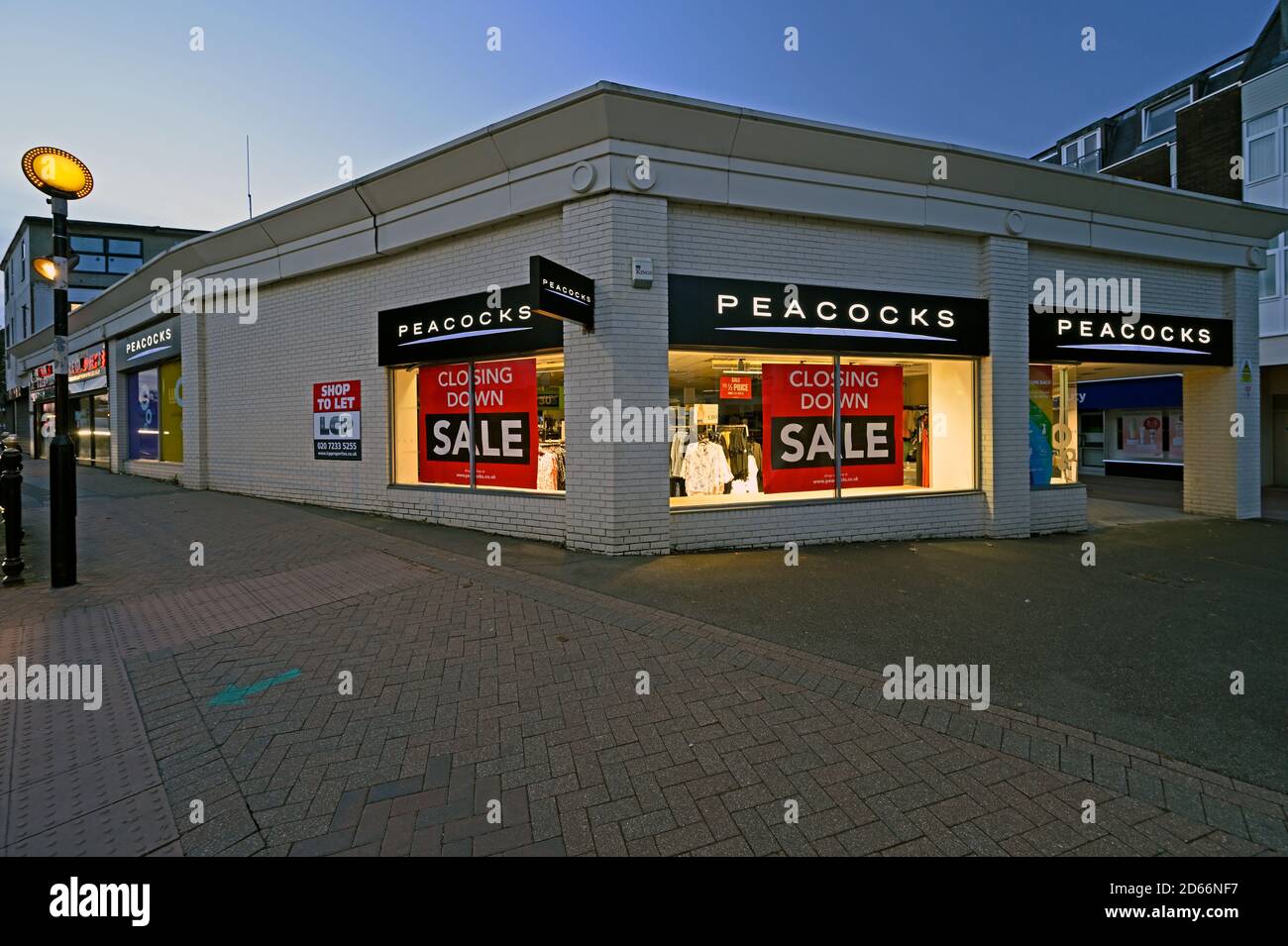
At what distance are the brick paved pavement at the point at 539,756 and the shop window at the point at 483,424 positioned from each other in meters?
3.84

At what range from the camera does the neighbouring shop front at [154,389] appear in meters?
→ 14.8

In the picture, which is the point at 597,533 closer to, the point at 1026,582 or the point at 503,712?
the point at 503,712

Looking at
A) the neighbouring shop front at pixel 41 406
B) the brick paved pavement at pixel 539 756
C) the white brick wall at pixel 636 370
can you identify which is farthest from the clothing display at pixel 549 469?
the neighbouring shop front at pixel 41 406

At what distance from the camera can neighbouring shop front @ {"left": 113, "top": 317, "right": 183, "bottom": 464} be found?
48.4ft

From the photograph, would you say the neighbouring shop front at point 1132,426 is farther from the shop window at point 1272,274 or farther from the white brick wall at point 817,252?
the white brick wall at point 817,252

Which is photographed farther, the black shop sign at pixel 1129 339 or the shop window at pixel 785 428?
the black shop sign at pixel 1129 339

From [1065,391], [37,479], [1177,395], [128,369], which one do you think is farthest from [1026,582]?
[37,479]

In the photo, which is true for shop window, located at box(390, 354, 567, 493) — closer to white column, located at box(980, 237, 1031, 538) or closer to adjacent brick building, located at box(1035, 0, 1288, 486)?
white column, located at box(980, 237, 1031, 538)

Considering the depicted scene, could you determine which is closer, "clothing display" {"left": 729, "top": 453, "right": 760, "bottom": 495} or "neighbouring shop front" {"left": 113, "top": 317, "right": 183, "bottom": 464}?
Result: "clothing display" {"left": 729, "top": 453, "right": 760, "bottom": 495}

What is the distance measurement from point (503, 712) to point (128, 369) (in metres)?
20.4

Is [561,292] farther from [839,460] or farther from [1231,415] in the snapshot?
[1231,415]

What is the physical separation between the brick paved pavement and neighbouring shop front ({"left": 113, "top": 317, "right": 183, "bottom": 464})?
12280mm

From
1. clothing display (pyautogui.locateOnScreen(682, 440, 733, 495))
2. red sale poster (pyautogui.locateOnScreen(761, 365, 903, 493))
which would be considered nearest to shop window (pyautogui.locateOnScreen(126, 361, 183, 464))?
clothing display (pyautogui.locateOnScreen(682, 440, 733, 495))

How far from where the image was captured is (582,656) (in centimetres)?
428
